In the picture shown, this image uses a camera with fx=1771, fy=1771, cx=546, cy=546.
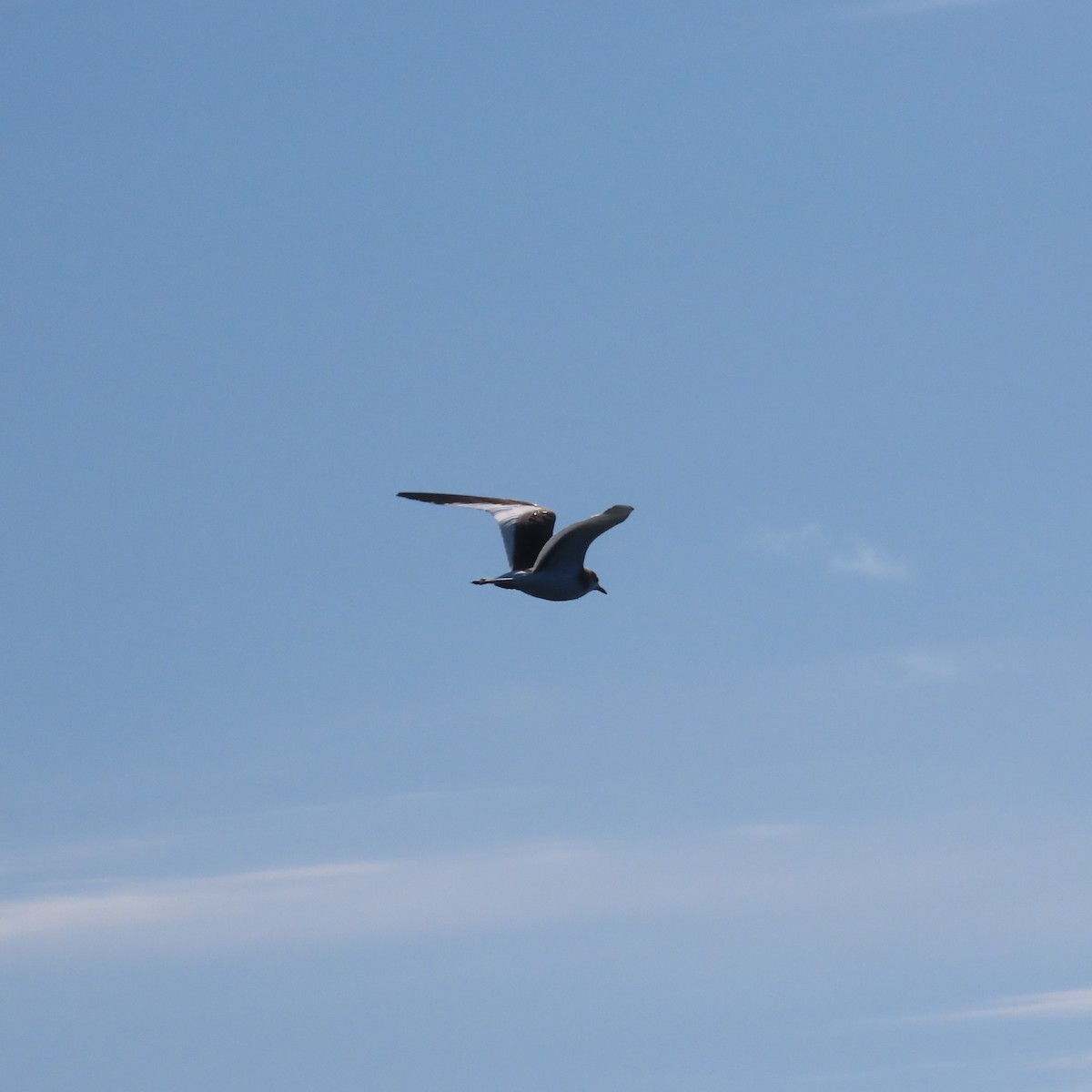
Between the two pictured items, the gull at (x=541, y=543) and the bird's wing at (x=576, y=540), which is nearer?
the bird's wing at (x=576, y=540)

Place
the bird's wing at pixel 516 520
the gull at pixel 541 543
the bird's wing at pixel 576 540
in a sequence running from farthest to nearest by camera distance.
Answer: the bird's wing at pixel 516 520
the gull at pixel 541 543
the bird's wing at pixel 576 540

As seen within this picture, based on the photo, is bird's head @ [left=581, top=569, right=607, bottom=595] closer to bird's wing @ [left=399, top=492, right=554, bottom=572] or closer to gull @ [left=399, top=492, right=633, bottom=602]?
gull @ [left=399, top=492, right=633, bottom=602]

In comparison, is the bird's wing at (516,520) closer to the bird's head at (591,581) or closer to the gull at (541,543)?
the gull at (541,543)

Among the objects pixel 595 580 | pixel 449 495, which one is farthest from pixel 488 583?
pixel 449 495

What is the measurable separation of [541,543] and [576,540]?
7790mm

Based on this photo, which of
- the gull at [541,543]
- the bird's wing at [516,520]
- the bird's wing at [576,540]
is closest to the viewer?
the bird's wing at [576,540]

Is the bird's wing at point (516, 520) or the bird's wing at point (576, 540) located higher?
the bird's wing at point (516, 520)

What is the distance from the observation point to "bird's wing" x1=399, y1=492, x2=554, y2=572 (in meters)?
58.1

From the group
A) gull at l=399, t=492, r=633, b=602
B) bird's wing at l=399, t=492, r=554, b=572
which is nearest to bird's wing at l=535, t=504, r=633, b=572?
gull at l=399, t=492, r=633, b=602

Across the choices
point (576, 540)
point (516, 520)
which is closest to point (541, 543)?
point (516, 520)

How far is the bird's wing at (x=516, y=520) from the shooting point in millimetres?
58094

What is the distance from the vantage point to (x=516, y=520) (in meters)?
59.9

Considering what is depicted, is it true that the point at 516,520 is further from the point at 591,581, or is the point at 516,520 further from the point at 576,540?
the point at 576,540

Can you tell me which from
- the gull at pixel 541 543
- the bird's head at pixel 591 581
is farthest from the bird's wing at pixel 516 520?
the bird's head at pixel 591 581
